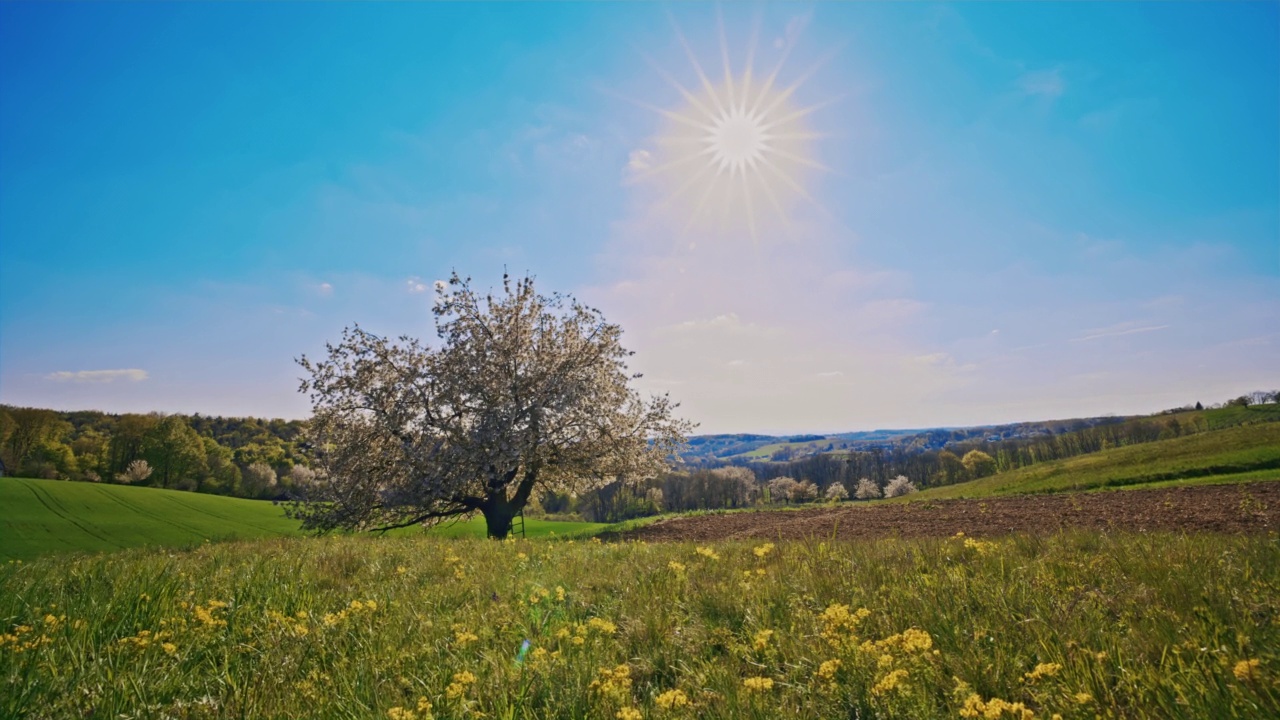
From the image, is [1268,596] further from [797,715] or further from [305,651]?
[305,651]

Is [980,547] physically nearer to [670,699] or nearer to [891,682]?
[891,682]

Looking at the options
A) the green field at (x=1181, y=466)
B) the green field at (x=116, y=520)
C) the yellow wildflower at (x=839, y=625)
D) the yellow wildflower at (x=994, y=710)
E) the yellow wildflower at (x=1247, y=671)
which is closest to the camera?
the yellow wildflower at (x=994, y=710)

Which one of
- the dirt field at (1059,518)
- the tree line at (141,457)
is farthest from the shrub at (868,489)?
the tree line at (141,457)

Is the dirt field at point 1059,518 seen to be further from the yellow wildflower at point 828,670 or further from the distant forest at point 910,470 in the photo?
the distant forest at point 910,470

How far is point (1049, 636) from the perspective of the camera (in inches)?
127

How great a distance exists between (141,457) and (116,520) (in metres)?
51.8

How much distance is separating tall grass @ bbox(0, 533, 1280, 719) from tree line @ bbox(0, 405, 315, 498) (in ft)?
266

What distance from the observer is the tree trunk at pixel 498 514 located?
66.3 feet

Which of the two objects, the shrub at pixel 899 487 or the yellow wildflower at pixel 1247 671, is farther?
the shrub at pixel 899 487

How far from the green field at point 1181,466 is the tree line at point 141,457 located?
87.7m

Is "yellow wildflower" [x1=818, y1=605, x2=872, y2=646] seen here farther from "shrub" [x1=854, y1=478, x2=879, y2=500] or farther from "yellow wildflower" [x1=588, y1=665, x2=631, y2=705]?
"shrub" [x1=854, y1=478, x2=879, y2=500]

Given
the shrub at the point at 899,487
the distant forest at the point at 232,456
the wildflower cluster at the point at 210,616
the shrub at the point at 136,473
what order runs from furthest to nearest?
the shrub at the point at 899,487
the distant forest at the point at 232,456
the shrub at the point at 136,473
the wildflower cluster at the point at 210,616

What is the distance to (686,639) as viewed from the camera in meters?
4.04

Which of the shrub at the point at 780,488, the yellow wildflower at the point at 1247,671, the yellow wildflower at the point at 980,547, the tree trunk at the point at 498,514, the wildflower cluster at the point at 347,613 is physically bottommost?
the shrub at the point at 780,488
